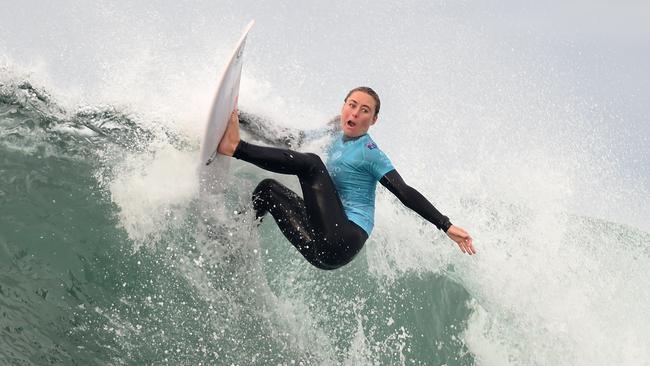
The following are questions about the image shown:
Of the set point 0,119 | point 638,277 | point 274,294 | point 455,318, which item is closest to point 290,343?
point 274,294

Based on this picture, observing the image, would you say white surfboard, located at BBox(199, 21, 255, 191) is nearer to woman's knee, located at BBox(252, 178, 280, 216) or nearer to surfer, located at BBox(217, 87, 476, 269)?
surfer, located at BBox(217, 87, 476, 269)

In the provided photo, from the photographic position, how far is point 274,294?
6.05m

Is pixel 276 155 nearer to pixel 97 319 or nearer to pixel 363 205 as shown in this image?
pixel 363 205

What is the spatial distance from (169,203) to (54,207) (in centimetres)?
115

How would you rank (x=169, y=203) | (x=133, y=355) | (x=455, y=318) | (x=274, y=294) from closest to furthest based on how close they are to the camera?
(x=133, y=355) < (x=169, y=203) < (x=274, y=294) < (x=455, y=318)

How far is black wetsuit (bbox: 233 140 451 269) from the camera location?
462 centimetres

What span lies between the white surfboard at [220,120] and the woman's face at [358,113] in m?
0.96

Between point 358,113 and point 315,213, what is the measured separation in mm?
921

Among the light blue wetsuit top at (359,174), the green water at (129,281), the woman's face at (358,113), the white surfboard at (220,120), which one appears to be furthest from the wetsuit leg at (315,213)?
the green water at (129,281)

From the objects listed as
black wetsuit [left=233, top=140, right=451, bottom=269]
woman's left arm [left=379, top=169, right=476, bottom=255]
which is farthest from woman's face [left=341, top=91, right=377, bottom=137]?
woman's left arm [left=379, top=169, right=476, bottom=255]

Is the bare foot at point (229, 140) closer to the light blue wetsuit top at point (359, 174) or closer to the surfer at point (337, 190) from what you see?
the surfer at point (337, 190)

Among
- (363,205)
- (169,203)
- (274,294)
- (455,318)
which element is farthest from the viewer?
(455,318)

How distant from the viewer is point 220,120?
473cm

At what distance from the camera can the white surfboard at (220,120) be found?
4.68m
